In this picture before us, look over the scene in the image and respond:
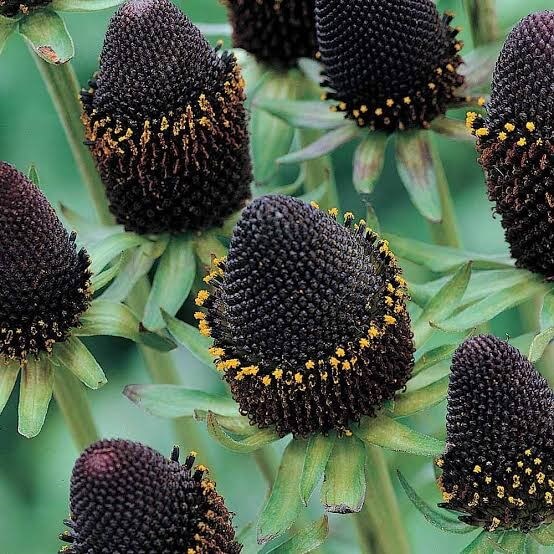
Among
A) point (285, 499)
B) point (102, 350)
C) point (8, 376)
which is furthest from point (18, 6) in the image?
point (102, 350)

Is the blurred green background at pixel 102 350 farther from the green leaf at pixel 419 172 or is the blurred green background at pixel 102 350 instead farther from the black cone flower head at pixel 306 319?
the black cone flower head at pixel 306 319

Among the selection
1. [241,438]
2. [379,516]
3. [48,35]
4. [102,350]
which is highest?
[48,35]

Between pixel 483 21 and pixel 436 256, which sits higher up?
pixel 483 21

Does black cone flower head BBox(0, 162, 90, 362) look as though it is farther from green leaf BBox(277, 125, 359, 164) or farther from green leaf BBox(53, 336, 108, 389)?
green leaf BBox(277, 125, 359, 164)

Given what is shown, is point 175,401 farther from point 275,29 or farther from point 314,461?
point 275,29

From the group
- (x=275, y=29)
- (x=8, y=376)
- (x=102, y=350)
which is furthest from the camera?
(x=102, y=350)

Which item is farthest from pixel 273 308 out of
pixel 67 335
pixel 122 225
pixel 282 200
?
pixel 122 225

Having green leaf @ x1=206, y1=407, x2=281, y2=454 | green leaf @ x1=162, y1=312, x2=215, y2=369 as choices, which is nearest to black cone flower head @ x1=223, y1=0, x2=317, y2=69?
green leaf @ x1=162, y1=312, x2=215, y2=369
